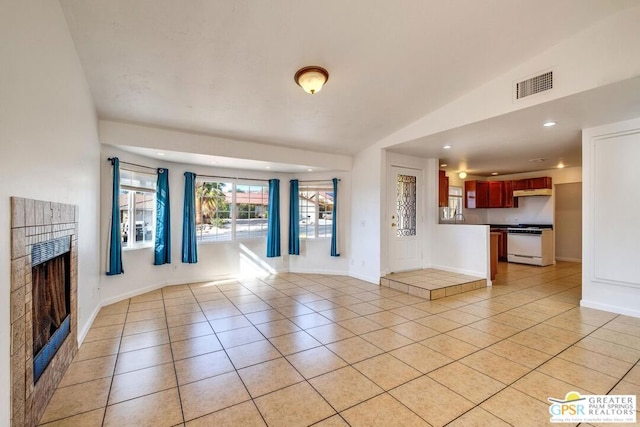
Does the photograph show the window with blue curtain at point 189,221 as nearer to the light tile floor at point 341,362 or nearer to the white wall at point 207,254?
the white wall at point 207,254

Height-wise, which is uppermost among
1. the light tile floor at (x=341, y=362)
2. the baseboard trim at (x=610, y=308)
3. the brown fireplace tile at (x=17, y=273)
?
the brown fireplace tile at (x=17, y=273)

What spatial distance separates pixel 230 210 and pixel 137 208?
165 cm

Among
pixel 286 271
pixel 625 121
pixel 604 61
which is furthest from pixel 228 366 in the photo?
pixel 625 121

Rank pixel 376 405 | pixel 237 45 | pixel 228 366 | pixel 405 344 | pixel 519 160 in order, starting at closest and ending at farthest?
pixel 376 405 → pixel 228 366 → pixel 237 45 → pixel 405 344 → pixel 519 160

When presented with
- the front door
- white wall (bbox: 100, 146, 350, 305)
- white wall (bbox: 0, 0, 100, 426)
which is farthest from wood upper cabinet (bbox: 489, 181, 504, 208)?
white wall (bbox: 0, 0, 100, 426)

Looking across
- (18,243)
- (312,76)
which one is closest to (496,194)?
(312,76)

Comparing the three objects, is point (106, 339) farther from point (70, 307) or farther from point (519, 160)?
point (519, 160)

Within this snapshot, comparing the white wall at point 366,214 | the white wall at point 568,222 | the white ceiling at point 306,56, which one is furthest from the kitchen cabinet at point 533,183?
the white wall at point 366,214

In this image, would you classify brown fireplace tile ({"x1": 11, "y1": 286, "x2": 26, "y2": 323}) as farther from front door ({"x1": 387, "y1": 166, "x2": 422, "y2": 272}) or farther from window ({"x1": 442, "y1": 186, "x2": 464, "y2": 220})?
window ({"x1": 442, "y1": 186, "x2": 464, "y2": 220})

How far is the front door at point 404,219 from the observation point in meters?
5.70

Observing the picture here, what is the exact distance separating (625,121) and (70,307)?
21.6 feet

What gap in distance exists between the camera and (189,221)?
521 cm

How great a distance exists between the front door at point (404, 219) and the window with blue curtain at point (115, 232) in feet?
15.0

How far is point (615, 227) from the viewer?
3715 mm
